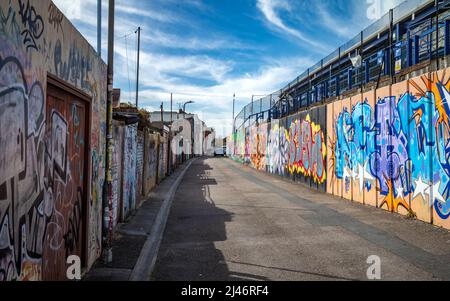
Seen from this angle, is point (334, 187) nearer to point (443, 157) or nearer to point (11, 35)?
point (443, 157)

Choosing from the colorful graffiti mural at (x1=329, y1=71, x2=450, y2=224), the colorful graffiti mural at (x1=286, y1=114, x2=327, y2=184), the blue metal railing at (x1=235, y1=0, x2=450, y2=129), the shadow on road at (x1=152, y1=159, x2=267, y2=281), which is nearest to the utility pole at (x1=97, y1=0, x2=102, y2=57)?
the shadow on road at (x1=152, y1=159, x2=267, y2=281)

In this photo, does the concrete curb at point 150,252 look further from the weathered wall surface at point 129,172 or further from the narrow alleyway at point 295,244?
the weathered wall surface at point 129,172

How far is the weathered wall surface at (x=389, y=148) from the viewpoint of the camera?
9.61 meters

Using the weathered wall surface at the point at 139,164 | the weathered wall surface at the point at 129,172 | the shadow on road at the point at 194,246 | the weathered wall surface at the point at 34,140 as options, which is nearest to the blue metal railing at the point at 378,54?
the shadow on road at the point at 194,246

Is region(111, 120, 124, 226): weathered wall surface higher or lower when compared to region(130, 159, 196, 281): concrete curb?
higher

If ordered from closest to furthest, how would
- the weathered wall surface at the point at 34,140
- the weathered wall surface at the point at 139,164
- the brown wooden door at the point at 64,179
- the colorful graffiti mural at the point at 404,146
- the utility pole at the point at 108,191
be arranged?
the weathered wall surface at the point at 34,140 < the brown wooden door at the point at 64,179 < the utility pole at the point at 108,191 < the colorful graffiti mural at the point at 404,146 < the weathered wall surface at the point at 139,164

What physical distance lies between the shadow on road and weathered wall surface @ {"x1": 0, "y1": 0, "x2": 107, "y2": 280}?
163 centimetres

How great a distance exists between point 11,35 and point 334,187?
14557mm

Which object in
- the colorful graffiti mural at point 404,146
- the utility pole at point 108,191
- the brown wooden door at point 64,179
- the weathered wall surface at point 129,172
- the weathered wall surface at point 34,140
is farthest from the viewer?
the weathered wall surface at point 129,172

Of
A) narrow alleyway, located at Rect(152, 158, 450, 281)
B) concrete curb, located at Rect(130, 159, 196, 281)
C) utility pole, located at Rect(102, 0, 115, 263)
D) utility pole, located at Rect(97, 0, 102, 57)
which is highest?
utility pole, located at Rect(97, 0, 102, 57)

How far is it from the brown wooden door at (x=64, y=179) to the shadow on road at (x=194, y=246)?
4.58ft

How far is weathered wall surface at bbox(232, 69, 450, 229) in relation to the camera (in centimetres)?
961

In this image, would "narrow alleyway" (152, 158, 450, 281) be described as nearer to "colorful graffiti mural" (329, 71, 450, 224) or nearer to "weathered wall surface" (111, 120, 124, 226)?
"colorful graffiti mural" (329, 71, 450, 224)
